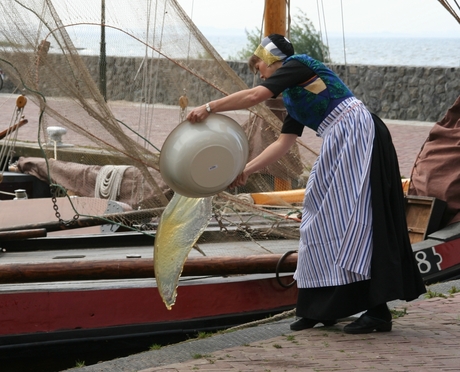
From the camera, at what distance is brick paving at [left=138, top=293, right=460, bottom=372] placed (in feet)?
11.8

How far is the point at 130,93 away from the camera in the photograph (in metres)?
5.58

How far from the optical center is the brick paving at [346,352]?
3.60 meters

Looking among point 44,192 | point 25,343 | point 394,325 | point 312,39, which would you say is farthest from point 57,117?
point 312,39

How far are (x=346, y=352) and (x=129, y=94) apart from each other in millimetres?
2555

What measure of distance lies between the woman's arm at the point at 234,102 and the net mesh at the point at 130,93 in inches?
61.0

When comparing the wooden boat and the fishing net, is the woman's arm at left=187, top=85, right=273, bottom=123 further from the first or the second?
the fishing net

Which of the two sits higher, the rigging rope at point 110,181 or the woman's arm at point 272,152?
the woman's arm at point 272,152

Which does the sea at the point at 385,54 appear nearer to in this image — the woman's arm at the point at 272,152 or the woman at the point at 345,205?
the woman's arm at the point at 272,152

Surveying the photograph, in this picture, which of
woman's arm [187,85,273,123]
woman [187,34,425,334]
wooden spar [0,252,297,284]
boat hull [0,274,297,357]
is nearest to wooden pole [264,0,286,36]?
boat hull [0,274,297,357]

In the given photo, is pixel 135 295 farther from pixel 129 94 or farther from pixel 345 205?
pixel 345 205

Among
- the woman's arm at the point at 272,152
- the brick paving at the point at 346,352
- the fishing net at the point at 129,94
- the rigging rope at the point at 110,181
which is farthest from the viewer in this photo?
the rigging rope at the point at 110,181

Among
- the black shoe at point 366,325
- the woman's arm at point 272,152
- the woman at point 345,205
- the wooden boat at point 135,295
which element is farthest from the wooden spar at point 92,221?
the black shoe at point 366,325

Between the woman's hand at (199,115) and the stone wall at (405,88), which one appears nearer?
the woman's hand at (199,115)

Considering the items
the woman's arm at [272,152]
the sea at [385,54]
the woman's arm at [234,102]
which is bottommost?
the woman's arm at [272,152]
